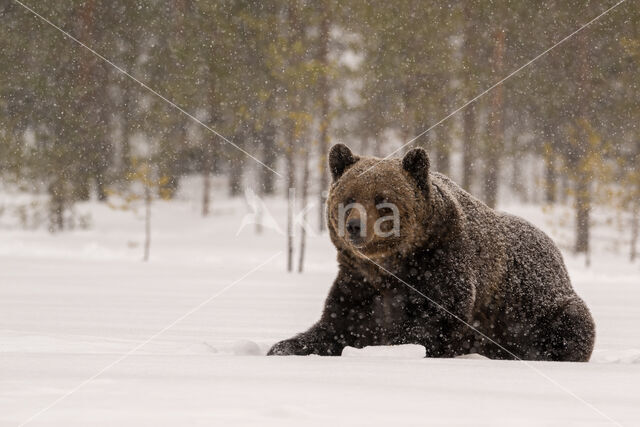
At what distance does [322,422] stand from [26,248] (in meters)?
18.0

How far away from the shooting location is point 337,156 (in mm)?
4297

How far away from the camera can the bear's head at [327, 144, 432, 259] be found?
392 centimetres

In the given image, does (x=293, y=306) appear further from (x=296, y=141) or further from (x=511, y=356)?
(x=296, y=141)

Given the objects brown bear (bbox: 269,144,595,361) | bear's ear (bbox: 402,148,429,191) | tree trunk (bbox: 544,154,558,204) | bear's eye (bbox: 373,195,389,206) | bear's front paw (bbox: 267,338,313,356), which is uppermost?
tree trunk (bbox: 544,154,558,204)

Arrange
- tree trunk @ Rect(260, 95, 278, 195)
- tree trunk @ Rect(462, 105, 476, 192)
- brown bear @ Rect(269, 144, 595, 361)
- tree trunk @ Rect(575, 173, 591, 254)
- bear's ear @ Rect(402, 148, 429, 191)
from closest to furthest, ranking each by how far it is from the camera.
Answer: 1. brown bear @ Rect(269, 144, 595, 361)
2. bear's ear @ Rect(402, 148, 429, 191)
3. tree trunk @ Rect(575, 173, 591, 254)
4. tree trunk @ Rect(462, 105, 476, 192)
5. tree trunk @ Rect(260, 95, 278, 195)

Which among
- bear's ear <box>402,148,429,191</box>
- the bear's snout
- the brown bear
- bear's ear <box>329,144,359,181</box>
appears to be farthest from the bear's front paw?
bear's ear <box>402,148,429,191</box>

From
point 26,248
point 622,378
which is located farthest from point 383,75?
point 622,378

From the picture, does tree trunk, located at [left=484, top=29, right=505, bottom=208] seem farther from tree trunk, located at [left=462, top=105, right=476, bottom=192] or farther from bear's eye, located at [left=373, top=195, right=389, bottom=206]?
bear's eye, located at [left=373, top=195, right=389, bottom=206]

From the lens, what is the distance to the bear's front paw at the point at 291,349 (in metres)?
3.97

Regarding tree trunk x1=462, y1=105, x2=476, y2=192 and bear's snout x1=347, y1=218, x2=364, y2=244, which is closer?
bear's snout x1=347, y1=218, x2=364, y2=244

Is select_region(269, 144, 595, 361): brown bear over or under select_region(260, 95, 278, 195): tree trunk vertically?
under

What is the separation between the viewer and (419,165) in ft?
13.3

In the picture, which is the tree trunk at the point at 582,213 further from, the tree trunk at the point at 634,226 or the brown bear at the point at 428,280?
the brown bear at the point at 428,280

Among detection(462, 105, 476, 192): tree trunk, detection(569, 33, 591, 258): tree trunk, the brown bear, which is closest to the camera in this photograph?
the brown bear
